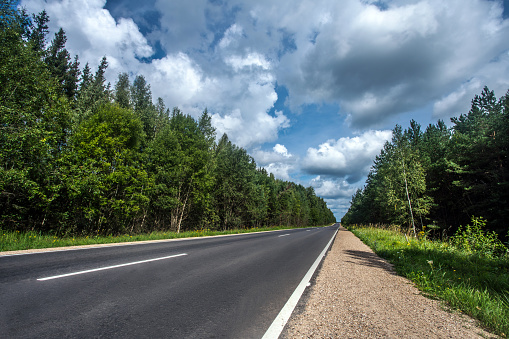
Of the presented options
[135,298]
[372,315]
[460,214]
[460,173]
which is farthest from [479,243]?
[460,214]

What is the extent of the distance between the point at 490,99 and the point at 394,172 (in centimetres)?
1442

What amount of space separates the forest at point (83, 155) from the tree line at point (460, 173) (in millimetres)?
21243

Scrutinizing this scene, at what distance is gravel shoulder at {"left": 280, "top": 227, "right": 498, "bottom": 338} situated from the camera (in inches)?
103

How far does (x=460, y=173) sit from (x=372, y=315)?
3043 centimetres

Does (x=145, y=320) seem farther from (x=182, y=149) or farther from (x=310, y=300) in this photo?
(x=182, y=149)

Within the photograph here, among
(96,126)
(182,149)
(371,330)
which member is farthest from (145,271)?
(182,149)

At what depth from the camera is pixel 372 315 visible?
311cm

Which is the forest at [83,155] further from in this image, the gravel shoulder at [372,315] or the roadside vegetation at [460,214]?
the roadside vegetation at [460,214]

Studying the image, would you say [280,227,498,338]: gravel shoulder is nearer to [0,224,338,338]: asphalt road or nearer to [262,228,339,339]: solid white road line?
[262,228,339,339]: solid white road line

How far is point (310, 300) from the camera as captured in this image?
12.1 feet

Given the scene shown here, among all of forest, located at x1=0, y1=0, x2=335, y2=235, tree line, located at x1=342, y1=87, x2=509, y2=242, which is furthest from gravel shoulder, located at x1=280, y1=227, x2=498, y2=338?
tree line, located at x1=342, y1=87, x2=509, y2=242

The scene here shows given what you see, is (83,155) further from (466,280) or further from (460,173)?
(460,173)

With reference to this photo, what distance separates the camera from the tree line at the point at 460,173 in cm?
1930

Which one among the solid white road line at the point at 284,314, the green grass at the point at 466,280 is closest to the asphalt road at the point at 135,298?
the solid white road line at the point at 284,314
